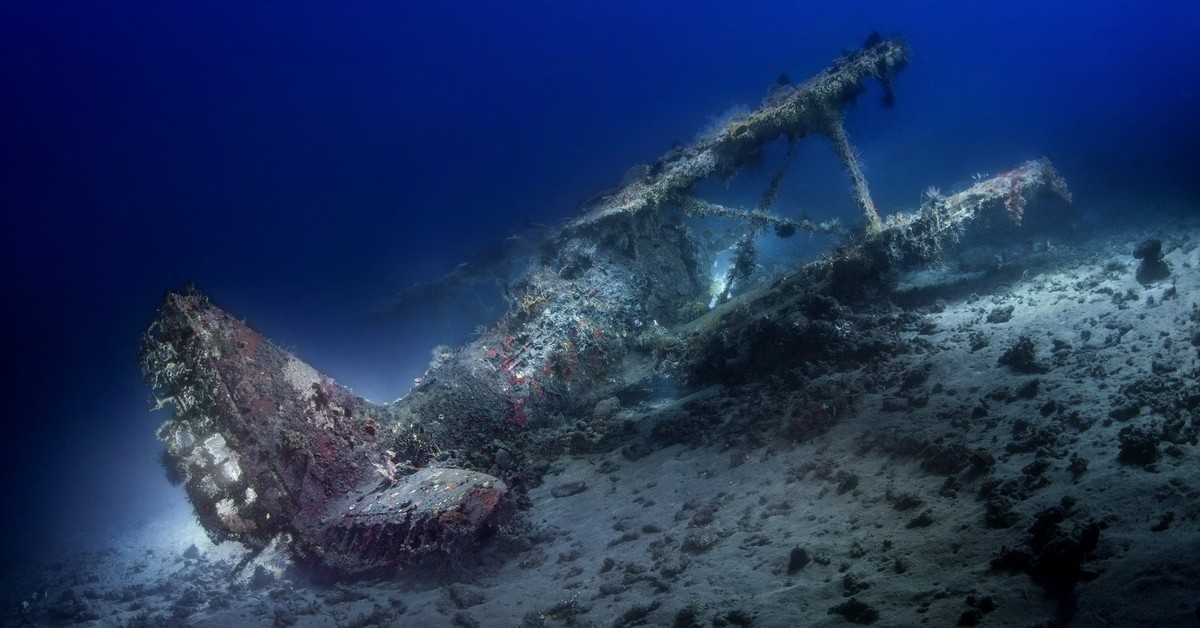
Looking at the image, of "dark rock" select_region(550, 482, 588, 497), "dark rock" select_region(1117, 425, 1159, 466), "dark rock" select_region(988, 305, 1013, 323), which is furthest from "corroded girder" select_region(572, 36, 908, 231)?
"dark rock" select_region(1117, 425, 1159, 466)

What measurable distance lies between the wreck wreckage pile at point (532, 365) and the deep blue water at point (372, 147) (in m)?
3.23

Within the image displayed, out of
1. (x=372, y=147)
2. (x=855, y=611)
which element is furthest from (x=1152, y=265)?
(x=372, y=147)

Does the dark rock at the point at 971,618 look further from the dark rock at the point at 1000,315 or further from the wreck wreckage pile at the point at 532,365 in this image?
the dark rock at the point at 1000,315

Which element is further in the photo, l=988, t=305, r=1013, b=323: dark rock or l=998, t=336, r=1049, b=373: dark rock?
l=988, t=305, r=1013, b=323: dark rock

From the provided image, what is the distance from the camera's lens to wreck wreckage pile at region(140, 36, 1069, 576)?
6.35m

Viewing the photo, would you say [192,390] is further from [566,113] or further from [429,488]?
[566,113]

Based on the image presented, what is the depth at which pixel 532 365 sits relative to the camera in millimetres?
9656

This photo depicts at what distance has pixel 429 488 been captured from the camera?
20.6 ft

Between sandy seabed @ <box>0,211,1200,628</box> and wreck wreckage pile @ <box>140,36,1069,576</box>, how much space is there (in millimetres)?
630

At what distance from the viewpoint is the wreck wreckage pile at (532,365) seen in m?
6.35

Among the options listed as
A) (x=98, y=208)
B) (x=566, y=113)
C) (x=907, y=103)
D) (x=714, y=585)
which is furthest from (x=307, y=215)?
(x=907, y=103)

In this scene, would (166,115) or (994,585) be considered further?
(166,115)

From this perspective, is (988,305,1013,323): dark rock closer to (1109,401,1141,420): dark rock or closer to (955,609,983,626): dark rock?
(1109,401,1141,420): dark rock

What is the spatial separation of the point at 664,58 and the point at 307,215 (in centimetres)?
7460
